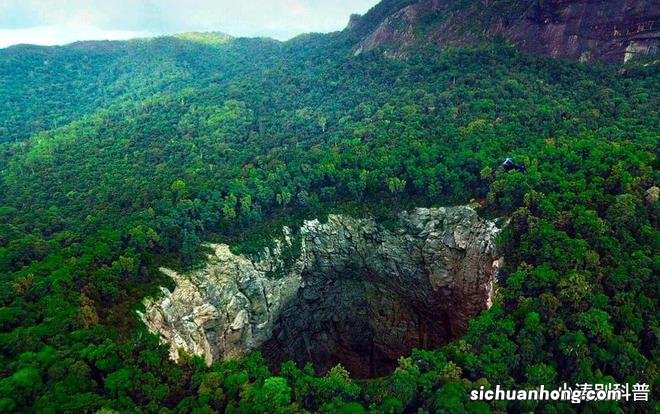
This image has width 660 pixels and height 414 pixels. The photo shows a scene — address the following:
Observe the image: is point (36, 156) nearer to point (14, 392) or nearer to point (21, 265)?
point (21, 265)

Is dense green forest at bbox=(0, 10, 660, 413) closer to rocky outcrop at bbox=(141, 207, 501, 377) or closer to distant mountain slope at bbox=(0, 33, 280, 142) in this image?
rocky outcrop at bbox=(141, 207, 501, 377)

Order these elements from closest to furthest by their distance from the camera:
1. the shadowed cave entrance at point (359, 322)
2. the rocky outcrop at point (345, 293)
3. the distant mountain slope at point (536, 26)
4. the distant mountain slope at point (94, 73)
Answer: the rocky outcrop at point (345, 293) → the shadowed cave entrance at point (359, 322) → the distant mountain slope at point (536, 26) → the distant mountain slope at point (94, 73)

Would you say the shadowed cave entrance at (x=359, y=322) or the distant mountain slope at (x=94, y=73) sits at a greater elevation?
the distant mountain slope at (x=94, y=73)

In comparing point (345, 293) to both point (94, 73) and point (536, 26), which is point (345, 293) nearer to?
point (536, 26)

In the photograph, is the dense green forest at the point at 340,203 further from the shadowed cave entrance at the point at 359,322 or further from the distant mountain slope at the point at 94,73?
the shadowed cave entrance at the point at 359,322

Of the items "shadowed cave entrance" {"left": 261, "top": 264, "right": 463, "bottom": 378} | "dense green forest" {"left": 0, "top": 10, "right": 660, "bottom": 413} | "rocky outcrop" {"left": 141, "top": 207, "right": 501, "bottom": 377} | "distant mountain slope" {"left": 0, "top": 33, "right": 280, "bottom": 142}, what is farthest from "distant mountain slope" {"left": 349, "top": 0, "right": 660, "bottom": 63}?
"shadowed cave entrance" {"left": 261, "top": 264, "right": 463, "bottom": 378}

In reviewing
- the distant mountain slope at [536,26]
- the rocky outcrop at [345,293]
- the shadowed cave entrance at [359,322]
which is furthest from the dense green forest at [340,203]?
the shadowed cave entrance at [359,322]

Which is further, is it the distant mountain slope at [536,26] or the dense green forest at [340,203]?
the distant mountain slope at [536,26]
